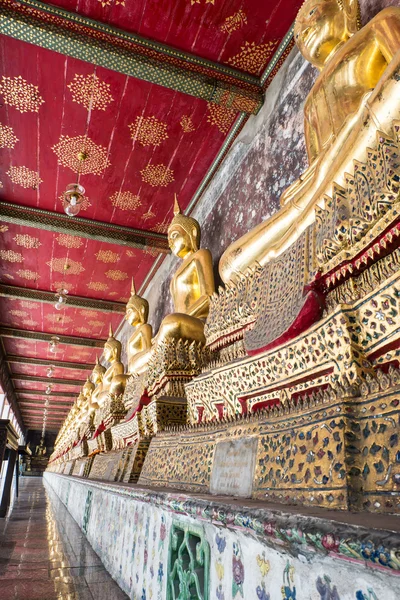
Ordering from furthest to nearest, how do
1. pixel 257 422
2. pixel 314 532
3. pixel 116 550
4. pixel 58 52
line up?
pixel 58 52 → pixel 116 550 → pixel 257 422 → pixel 314 532

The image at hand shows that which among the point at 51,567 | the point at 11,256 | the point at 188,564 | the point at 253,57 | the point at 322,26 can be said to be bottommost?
the point at 51,567

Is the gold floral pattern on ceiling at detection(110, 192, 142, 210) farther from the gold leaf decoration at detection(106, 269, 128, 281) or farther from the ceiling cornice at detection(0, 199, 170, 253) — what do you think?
the gold leaf decoration at detection(106, 269, 128, 281)

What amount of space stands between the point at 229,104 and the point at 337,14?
1.26 metres

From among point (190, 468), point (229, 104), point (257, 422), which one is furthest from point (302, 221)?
point (229, 104)

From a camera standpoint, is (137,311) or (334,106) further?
(137,311)

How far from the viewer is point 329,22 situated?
205 centimetres

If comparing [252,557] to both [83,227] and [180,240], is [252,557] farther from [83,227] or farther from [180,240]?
[83,227]

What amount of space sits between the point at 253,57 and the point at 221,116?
0.58 meters

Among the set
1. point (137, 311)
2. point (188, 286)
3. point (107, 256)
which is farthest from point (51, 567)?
point (107, 256)

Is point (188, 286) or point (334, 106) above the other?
point (334, 106)

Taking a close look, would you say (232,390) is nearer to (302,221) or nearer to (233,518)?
(302,221)

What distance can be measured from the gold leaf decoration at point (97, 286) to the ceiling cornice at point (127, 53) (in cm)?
407

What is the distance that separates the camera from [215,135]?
12.1 ft

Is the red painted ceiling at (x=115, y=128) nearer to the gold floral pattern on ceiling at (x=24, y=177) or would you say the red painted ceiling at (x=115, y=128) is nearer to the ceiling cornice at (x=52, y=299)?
the gold floral pattern on ceiling at (x=24, y=177)
